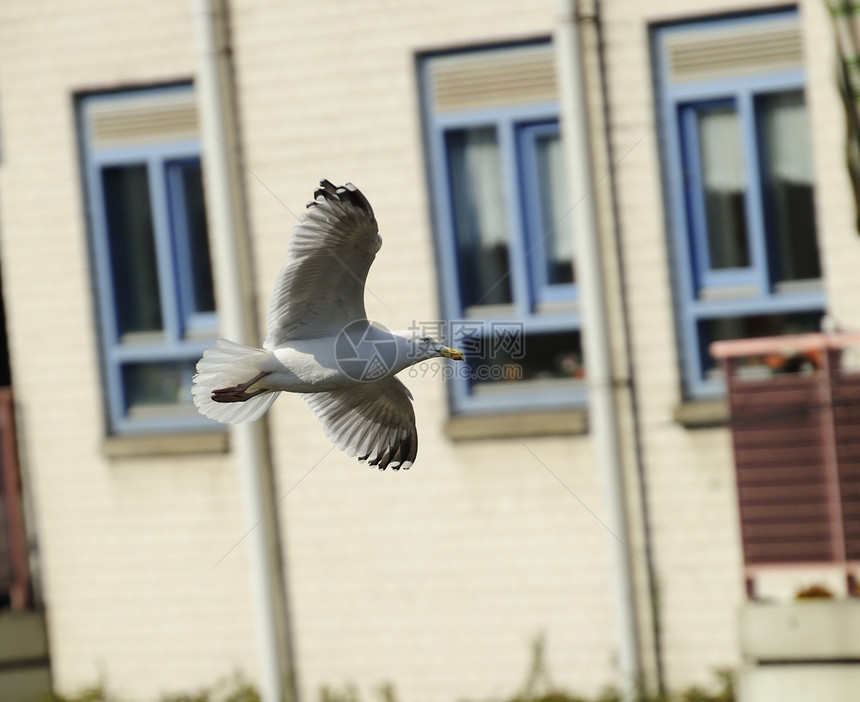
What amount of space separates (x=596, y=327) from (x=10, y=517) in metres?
3.57

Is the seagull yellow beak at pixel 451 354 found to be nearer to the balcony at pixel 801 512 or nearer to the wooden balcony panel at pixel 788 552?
the balcony at pixel 801 512

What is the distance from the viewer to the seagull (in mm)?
3689

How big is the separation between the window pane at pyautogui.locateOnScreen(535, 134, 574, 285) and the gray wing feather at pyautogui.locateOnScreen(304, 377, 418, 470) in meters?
2.90

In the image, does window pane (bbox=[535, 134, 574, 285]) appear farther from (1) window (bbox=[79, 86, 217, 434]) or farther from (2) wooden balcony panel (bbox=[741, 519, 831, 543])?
(1) window (bbox=[79, 86, 217, 434])

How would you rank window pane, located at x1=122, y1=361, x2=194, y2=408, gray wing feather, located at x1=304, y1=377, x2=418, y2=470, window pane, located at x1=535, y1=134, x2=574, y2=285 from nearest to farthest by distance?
1. gray wing feather, located at x1=304, y1=377, x2=418, y2=470
2. window pane, located at x1=535, y1=134, x2=574, y2=285
3. window pane, located at x1=122, y1=361, x2=194, y2=408

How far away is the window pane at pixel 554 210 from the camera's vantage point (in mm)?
7480

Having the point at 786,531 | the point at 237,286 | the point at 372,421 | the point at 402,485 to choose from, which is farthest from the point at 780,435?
the point at 237,286

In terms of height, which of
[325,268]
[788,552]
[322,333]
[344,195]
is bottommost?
[788,552]

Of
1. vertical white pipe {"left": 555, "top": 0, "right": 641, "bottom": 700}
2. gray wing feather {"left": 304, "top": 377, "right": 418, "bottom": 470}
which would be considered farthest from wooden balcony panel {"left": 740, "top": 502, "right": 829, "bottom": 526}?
gray wing feather {"left": 304, "top": 377, "right": 418, "bottom": 470}

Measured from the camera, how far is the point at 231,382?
3871mm

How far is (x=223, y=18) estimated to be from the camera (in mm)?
7617

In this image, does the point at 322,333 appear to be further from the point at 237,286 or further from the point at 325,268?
the point at 237,286

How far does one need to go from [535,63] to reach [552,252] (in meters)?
1.00

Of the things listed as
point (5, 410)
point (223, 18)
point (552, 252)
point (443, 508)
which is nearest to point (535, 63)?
point (552, 252)
